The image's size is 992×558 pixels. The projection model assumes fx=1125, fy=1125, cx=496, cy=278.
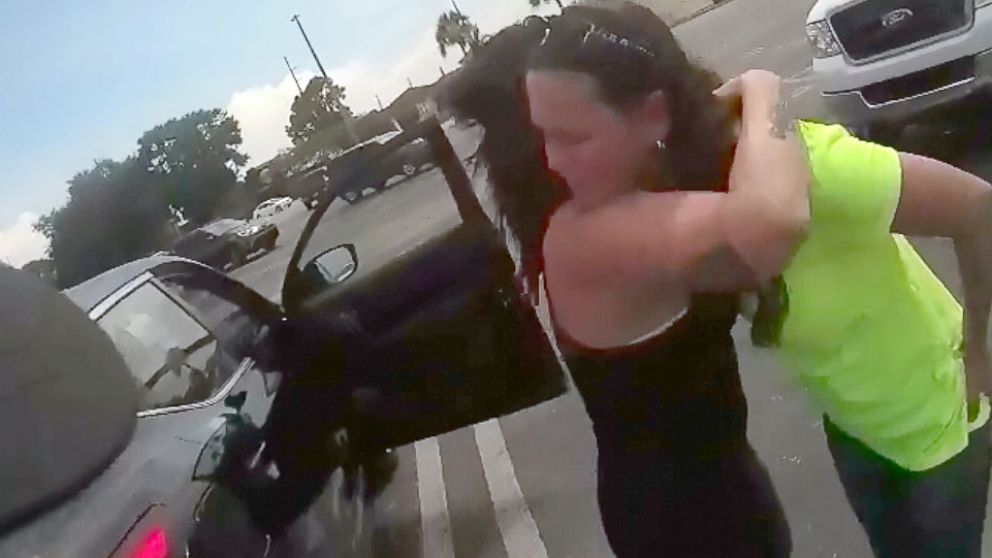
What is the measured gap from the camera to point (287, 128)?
1.82 metres

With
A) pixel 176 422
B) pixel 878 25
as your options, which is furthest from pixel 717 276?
pixel 878 25

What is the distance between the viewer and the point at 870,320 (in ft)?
3.41

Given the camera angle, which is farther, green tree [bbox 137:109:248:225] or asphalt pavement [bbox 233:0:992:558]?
green tree [bbox 137:109:248:225]

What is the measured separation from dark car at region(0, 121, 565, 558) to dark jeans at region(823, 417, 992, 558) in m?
0.52

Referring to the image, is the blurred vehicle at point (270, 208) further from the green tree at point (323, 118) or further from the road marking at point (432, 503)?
the road marking at point (432, 503)

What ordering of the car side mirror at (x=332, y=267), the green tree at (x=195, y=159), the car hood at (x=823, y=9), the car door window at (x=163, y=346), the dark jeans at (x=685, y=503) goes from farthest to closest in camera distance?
the car hood at (x=823, y=9)
the car side mirror at (x=332, y=267)
the green tree at (x=195, y=159)
the car door window at (x=163, y=346)
the dark jeans at (x=685, y=503)

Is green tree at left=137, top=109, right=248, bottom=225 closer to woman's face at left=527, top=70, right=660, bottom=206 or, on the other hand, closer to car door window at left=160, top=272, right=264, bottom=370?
car door window at left=160, top=272, right=264, bottom=370

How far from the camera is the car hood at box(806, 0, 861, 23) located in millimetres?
3312

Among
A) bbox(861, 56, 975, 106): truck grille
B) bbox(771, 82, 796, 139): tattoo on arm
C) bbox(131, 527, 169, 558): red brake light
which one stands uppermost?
bbox(771, 82, 796, 139): tattoo on arm

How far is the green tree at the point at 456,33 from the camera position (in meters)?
1.20

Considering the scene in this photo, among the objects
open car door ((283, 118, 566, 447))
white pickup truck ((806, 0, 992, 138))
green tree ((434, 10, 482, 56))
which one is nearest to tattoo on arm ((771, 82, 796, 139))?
green tree ((434, 10, 482, 56))

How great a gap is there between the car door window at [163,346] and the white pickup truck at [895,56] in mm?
1557

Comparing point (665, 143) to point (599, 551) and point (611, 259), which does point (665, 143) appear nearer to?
point (611, 259)

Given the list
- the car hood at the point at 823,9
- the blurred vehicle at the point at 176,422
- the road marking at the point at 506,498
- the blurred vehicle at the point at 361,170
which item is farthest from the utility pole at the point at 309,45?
the car hood at the point at 823,9
